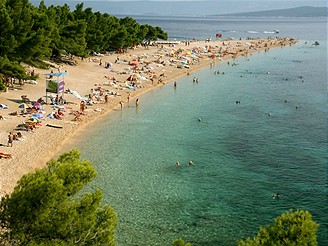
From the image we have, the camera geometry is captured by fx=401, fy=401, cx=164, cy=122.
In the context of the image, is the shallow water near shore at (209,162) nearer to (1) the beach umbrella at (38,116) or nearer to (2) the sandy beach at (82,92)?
(2) the sandy beach at (82,92)

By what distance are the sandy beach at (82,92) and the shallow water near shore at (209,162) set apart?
223 cm

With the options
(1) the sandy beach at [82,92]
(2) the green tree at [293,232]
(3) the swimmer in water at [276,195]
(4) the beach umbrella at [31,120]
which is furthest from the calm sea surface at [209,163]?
(2) the green tree at [293,232]

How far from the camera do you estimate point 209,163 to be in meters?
30.4

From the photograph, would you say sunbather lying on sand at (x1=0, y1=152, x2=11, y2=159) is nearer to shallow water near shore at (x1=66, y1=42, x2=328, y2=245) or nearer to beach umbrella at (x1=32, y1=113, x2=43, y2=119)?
shallow water near shore at (x1=66, y1=42, x2=328, y2=245)

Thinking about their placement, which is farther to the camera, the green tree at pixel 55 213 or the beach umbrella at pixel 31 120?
the beach umbrella at pixel 31 120

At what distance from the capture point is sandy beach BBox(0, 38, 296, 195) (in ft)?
93.5

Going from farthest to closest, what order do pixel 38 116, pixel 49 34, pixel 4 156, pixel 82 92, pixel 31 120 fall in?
pixel 49 34
pixel 82 92
pixel 38 116
pixel 31 120
pixel 4 156

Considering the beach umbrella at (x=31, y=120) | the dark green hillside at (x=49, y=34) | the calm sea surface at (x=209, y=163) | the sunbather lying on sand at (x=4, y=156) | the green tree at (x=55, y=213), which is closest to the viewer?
the green tree at (x=55, y=213)

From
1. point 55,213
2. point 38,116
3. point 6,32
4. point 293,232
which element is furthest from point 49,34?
point 293,232

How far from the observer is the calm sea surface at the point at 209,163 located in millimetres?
21750

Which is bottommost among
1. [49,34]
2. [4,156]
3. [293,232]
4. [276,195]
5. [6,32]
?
[276,195]

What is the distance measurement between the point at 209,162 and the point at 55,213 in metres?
19.7

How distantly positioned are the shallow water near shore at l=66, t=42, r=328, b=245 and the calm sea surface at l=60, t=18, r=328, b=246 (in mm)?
62

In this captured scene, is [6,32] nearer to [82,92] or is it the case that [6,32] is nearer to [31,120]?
[82,92]
